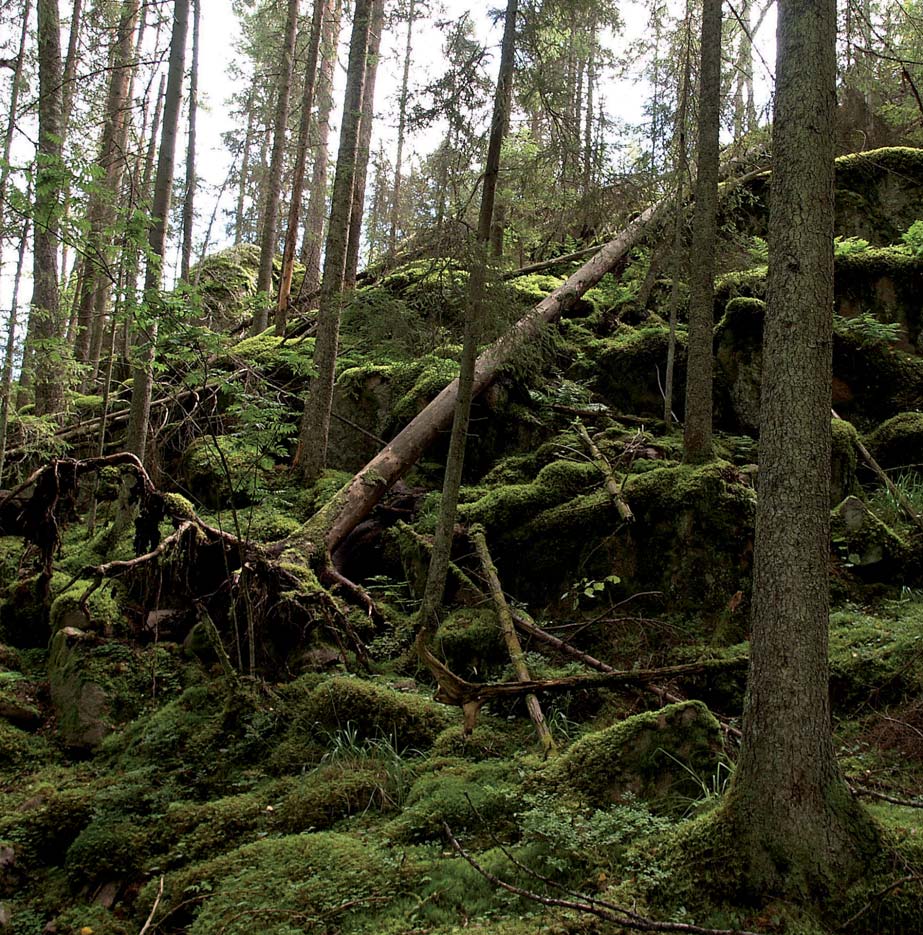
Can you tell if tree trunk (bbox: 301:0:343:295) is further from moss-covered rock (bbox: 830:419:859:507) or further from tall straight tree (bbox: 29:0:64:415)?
moss-covered rock (bbox: 830:419:859:507)

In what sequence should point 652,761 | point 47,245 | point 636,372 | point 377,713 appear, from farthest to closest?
1. point 47,245
2. point 636,372
3. point 377,713
4. point 652,761

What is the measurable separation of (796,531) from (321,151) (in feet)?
63.0

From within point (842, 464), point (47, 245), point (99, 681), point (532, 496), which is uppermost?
point (47, 245)

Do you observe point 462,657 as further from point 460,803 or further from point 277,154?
point 277,154

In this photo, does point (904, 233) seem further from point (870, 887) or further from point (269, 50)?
point (269, 50)

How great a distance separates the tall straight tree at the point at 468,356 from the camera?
6.79 metres

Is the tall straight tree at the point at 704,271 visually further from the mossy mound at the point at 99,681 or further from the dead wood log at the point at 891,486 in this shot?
the mossy mound at the point at 99,681

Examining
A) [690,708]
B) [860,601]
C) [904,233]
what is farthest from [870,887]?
[904,233]

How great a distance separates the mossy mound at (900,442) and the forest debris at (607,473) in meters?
3.66

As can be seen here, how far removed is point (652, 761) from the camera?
4.36 metres

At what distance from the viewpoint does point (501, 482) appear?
29.2 feet

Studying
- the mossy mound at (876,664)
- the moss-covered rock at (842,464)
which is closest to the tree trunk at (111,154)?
the moss-covered rock at (842,464)

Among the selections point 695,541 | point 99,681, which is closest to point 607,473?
point 695,541

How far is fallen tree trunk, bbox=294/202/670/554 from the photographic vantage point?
7.75 meters
